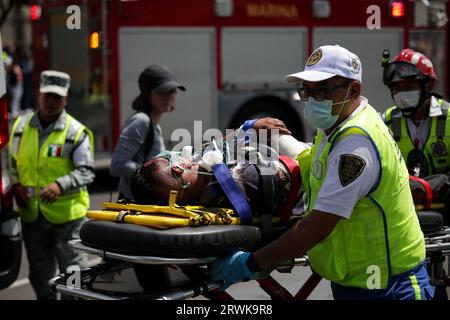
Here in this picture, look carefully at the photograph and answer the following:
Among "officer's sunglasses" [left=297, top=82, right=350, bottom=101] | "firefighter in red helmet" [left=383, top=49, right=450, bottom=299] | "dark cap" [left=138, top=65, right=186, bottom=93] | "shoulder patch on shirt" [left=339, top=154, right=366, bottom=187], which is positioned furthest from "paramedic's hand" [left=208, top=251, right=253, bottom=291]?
"dark cap" [left=138, top=65, right=186, bottom=93]

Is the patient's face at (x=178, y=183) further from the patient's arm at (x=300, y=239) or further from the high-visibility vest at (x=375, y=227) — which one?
the high-visibility vest at (x=375, y=227)

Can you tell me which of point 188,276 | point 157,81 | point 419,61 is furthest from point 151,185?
point 419,61

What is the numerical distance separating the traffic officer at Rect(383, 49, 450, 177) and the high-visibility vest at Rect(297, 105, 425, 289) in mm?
1614

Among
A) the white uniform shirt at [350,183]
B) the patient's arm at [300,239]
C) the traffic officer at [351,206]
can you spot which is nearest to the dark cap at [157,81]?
the traffic officer at [351,206]

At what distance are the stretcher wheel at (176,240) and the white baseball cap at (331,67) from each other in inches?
25.4

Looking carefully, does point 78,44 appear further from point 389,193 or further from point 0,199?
point 389,193

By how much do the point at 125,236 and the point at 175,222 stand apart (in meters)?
0.20

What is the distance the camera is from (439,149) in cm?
461

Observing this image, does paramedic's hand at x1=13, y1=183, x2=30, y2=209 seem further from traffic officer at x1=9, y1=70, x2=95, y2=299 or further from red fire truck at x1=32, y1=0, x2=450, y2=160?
red fire truck at x1=32, y1=0, x2=450, y2=160

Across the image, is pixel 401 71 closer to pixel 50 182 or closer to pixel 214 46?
pixel 50 182

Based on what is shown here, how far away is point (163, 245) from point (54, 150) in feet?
7.82

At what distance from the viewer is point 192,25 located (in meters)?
10.6

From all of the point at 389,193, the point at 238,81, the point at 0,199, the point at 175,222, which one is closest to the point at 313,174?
the point at 389,193

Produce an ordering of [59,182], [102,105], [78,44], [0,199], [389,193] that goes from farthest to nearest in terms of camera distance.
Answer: [78,44] < [102,105] < [59,182] < [0,199] < [389,193]
